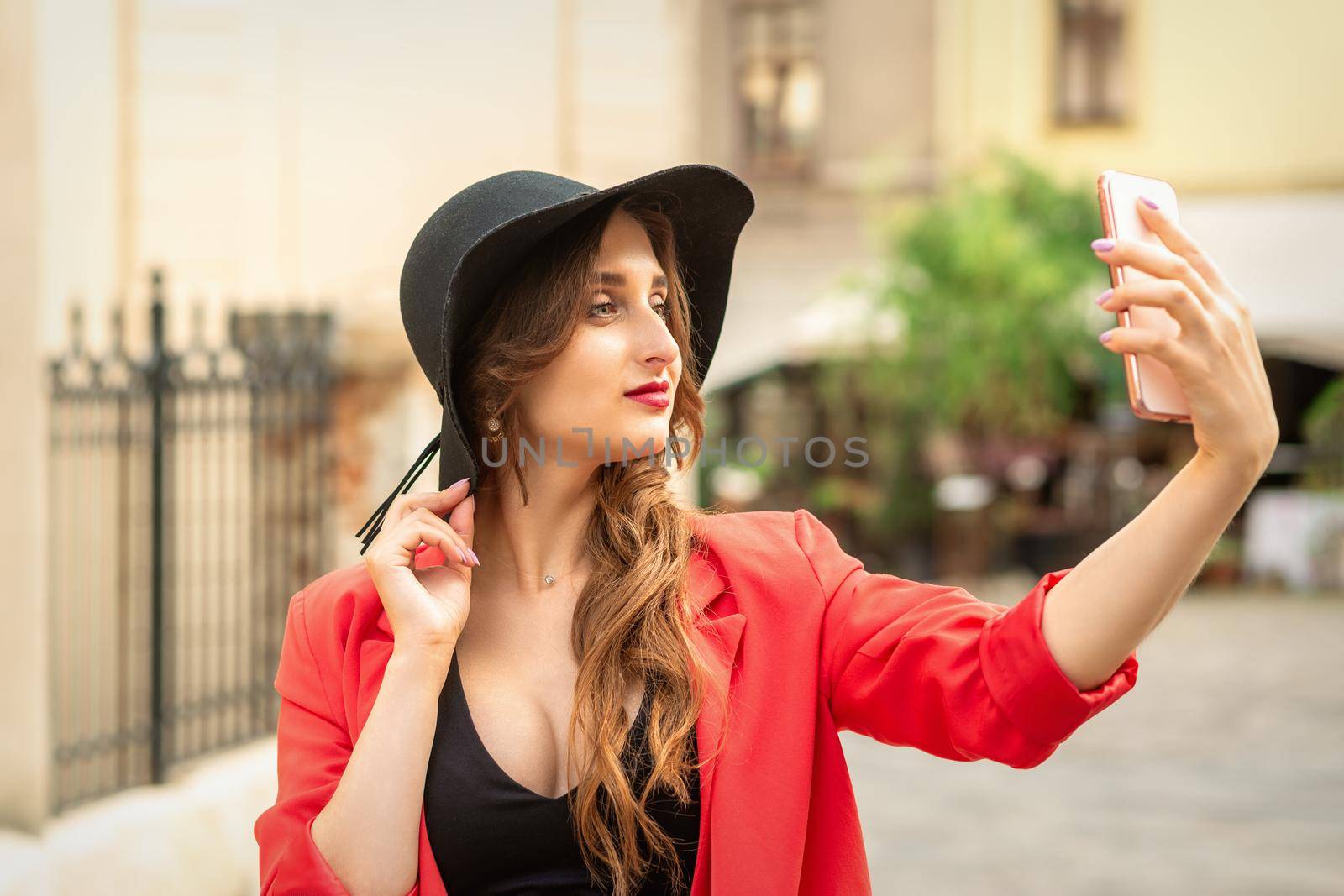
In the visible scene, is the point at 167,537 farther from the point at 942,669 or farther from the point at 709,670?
the point at 942,669

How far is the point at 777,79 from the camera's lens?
658 inches

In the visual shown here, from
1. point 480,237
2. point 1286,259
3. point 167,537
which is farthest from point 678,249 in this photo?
point 1286,259

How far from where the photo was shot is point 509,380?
5.89 feet

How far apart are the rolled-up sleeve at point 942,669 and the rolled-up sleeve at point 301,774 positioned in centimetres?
59

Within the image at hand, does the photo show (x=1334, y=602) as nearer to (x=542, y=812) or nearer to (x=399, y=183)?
(x=399, y=183)

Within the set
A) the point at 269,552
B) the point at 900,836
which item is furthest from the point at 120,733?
the point at 900,836

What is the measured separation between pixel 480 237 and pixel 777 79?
15628 millimetres

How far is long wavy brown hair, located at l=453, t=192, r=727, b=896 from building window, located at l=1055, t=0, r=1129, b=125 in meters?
15.3

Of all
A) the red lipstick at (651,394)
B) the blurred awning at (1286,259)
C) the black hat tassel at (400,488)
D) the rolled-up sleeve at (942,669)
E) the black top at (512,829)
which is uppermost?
the blurred awning at (1286,259)

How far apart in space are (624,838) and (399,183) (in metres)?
7.17

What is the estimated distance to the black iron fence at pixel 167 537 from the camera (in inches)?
210

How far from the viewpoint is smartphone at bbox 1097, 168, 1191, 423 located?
1233 mm

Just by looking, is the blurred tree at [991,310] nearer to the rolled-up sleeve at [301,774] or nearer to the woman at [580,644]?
the woman at [580,644]

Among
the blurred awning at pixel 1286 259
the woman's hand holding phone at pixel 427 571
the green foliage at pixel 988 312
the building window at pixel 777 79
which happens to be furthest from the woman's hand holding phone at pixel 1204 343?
the building window at pixel 777 79
